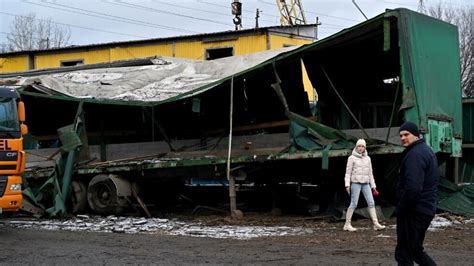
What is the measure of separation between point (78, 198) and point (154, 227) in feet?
11.0

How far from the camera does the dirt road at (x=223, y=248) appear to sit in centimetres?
969

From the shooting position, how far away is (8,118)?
508 inches

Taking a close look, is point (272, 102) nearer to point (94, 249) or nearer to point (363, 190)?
point (363, 190)

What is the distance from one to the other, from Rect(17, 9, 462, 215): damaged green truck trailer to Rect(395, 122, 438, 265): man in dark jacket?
21.5 feet

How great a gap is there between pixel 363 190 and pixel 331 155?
1160 mm

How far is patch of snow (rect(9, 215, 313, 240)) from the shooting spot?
42.7 ft

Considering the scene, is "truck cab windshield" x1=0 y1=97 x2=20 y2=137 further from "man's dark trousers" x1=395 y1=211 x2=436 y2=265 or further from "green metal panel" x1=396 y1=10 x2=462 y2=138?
"man's dark trousers" x1=395 y1=211 x2=436 y2=265

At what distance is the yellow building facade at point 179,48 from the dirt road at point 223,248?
56.3ft

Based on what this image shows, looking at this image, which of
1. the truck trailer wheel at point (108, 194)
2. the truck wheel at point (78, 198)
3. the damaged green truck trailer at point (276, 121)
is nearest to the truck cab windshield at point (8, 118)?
the damaged green truck trailer at point (276, 121)

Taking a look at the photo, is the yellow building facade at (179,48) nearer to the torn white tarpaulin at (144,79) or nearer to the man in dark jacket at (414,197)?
the torn white tarpaulin at (144,79)

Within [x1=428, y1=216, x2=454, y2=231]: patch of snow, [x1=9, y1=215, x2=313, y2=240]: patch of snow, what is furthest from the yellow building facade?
[x1=428, y1=216, x2=454, y2=231]: patch of snow

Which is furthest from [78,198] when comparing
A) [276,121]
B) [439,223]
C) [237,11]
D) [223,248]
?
[237,11]

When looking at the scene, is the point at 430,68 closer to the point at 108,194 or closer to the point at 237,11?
the point at 108,194

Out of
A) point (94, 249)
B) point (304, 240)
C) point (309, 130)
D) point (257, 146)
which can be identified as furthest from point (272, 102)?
point (94, 249)
